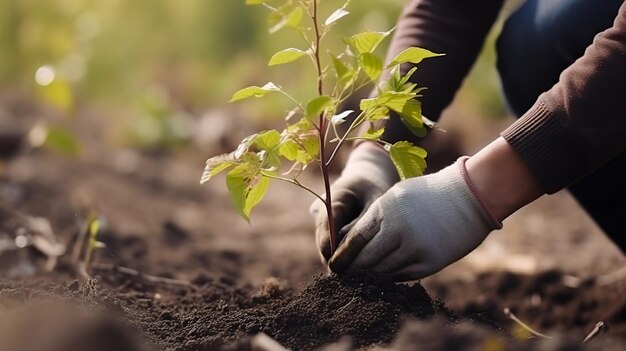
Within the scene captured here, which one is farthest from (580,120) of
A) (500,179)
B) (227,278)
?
(227,278)

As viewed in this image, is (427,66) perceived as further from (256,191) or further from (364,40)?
(256,191)

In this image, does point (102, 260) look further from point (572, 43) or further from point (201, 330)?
point (572, 43)

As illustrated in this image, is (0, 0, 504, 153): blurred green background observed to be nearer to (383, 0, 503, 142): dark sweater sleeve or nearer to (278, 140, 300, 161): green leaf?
(383, 0, 503, 142): dark sweater sleeve

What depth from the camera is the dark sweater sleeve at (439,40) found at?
2.22 metres

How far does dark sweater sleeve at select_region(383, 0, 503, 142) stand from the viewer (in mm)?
2221

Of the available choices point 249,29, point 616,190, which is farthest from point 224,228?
point 249,29

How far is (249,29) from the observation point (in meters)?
6.50

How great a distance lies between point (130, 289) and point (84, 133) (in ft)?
12.3

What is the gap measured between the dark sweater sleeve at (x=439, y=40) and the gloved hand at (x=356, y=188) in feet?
0.21

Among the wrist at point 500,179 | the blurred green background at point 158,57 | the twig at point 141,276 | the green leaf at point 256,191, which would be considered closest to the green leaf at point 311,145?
the green leaf at point 256,191

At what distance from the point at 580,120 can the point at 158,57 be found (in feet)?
17.3

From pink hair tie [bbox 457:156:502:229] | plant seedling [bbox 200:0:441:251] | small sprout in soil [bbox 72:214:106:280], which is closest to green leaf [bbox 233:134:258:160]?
plant seedling [bbox 200:0:441:251]

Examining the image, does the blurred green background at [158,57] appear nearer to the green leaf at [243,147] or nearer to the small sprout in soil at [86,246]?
the small sprout in soil at [86,246]

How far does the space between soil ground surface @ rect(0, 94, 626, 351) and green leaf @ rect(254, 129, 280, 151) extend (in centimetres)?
34
